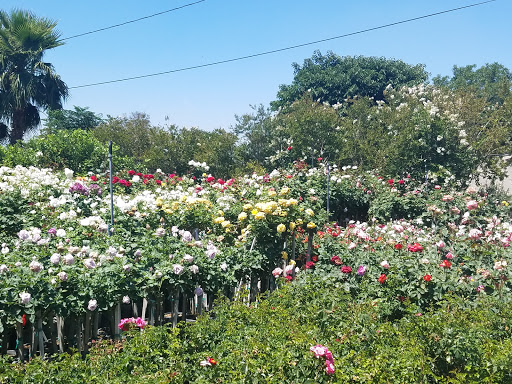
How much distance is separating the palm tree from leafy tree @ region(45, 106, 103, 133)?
6024 millimetres

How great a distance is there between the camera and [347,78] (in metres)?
30.9

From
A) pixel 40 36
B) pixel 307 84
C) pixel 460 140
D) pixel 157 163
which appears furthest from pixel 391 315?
pixel 307 84

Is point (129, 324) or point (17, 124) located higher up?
point (17, 124)

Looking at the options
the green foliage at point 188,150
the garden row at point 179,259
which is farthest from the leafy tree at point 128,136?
the garden row at point 179,259

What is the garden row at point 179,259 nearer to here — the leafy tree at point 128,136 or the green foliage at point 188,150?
the green foliage at point 188,150

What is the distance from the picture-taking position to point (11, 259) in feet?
14.2

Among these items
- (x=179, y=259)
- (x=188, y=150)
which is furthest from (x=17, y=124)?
(x=179, y=259)

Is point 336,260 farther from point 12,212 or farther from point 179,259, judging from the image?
point 12,212

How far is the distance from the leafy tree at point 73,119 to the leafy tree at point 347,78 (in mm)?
11097

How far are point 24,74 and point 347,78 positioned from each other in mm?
18781

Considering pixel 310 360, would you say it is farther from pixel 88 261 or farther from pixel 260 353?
pixel 88 261

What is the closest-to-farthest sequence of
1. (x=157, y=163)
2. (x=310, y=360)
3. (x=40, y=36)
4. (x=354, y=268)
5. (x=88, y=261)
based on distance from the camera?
(x=310, y=360) < (x=88, y=261) < (x=354, y=268) < (x=157, y=163) < (x=40, y=36)

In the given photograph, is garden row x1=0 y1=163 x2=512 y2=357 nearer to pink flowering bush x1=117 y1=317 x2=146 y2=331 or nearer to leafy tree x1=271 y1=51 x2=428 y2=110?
pink flowering bush x1=117 y1=317 x2=146 y2=331

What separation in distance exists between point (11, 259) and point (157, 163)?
13.1 m
